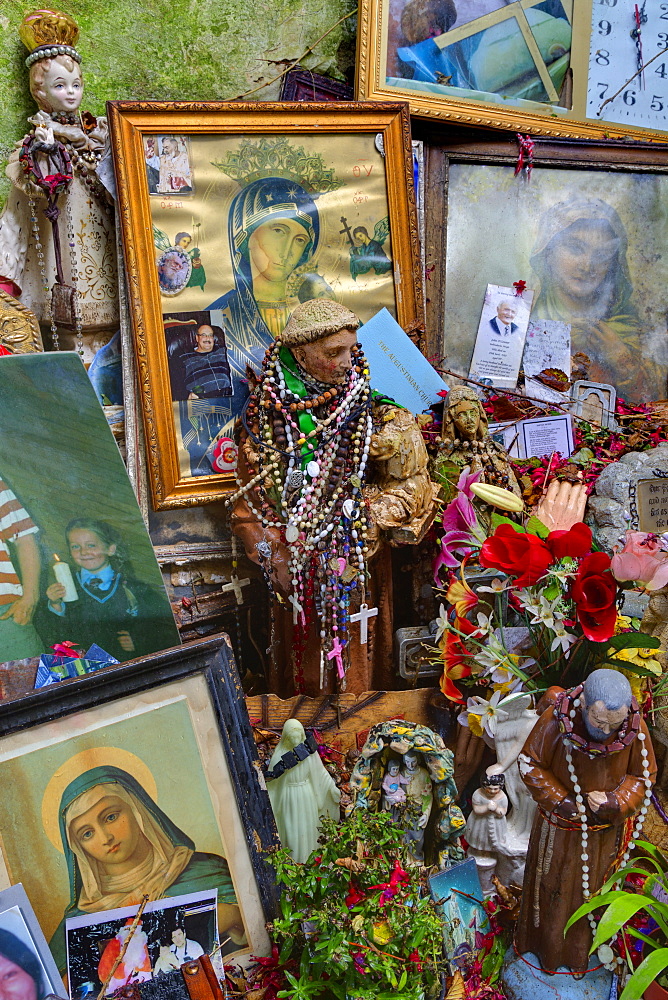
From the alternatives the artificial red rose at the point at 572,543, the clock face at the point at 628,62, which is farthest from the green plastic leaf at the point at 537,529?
the clock face at the point at 628,62

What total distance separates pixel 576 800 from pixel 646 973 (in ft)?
0.99

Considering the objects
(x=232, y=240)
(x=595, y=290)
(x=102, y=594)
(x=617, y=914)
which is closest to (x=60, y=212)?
(x=232, y=240)

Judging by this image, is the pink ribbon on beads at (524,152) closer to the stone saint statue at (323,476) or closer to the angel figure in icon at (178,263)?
the stone saint statue at (323,476)

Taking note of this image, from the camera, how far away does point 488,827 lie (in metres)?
1.66

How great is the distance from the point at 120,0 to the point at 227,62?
0.30m

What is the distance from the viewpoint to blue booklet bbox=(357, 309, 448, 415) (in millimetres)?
2207

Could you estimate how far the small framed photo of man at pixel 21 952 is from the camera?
1410 millimetres

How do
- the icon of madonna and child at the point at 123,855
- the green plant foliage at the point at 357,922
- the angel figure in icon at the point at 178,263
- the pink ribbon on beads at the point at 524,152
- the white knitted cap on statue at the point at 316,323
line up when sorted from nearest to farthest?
the green plant foliage at the point at 357,922, the icon of madonna and child at the point at 123,855, the white knitted cap on statue at the point at 316,323, the angel figure in icon at the point at 178,263, the pink ribbon on beads at the point at 524,152

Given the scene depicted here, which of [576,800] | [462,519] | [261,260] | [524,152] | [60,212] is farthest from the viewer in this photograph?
[524,152]

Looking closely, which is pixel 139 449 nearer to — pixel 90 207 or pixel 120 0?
pixel 90 207

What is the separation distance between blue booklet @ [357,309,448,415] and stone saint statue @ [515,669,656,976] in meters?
0.94

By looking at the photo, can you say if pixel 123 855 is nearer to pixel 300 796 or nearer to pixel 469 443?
pixel 300 796

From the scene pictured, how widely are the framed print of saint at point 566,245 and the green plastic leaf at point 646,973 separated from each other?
155 cm

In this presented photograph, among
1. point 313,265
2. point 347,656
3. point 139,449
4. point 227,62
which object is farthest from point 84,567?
point 227,62
